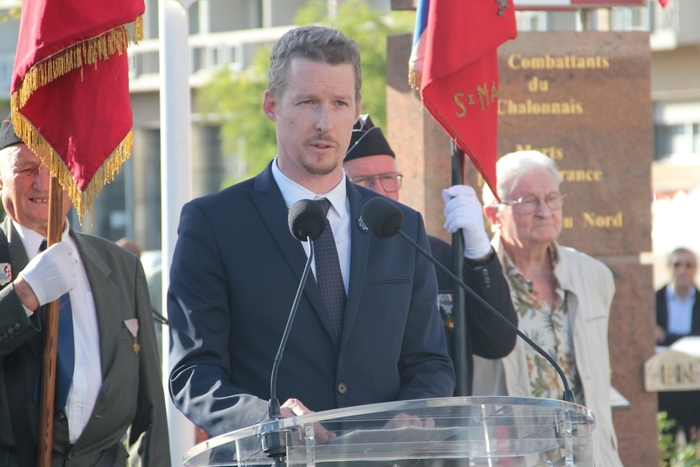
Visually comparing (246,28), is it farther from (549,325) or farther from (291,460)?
(291,460)

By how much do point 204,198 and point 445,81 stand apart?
5.22 feet

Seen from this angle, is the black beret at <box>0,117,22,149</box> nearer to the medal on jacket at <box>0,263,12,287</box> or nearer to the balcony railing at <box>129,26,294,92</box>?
the medal on jacket at <box>0,263,12,287</box>

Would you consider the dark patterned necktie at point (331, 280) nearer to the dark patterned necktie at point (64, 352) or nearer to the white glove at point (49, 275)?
the white glove at point (49, 275)

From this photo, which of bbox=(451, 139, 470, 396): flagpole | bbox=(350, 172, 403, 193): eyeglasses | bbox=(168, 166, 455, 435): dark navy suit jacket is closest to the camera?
bbox=(168, 166, 455, 435): dark navy suit jacket

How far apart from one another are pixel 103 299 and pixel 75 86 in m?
0.84

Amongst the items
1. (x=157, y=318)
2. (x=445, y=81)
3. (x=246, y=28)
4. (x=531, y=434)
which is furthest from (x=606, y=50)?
(x=246, y=28)

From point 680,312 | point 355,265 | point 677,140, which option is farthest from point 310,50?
point 677,140

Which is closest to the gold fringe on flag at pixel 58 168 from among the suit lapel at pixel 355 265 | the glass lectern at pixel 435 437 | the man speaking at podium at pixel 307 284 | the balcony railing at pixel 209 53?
the man speaking at podium at pixel 307 284

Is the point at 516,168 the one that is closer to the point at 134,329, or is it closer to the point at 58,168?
the point at 134,329

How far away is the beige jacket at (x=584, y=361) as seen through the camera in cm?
473

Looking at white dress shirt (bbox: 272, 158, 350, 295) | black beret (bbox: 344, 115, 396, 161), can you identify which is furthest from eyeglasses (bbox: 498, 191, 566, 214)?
white dress shirt (bbox: 272, 158, 350, 295)

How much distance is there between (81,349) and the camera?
12.7 ft

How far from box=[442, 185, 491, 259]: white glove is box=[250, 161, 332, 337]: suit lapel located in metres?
1.19

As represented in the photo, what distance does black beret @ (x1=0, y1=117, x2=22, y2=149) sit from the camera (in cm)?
405
